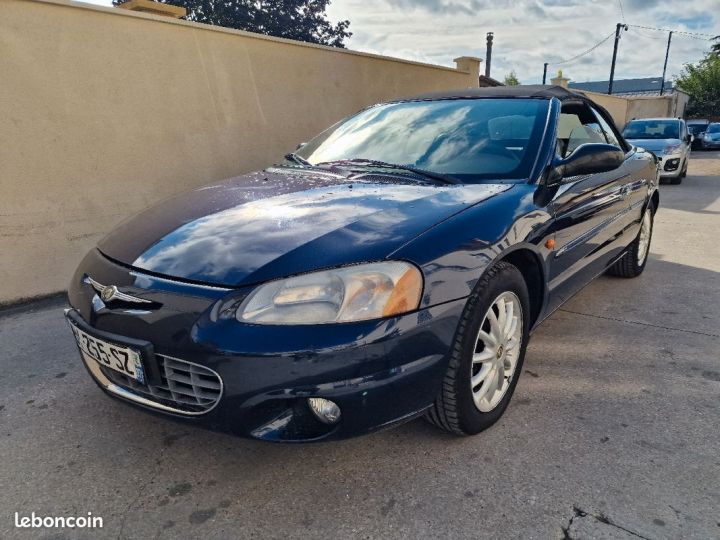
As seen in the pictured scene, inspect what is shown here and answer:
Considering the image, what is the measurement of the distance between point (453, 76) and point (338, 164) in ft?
25.1

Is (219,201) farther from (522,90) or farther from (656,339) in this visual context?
(656,339)

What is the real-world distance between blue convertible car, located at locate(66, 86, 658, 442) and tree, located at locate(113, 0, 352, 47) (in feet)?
75.5

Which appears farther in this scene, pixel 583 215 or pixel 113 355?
pixel 583 215

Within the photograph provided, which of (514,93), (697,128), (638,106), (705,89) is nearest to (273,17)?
(638,106)

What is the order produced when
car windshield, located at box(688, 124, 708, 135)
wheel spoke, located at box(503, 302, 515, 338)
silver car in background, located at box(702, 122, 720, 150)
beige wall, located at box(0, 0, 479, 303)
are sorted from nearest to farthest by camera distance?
wheel spoke, located at box(503, 302, 515, 338) → beige wall, located at box(0, 0, 479, 303) → silver car in background, located at box(702, 122, 720, 150) → car windshield, located at box(688, 124, 708, 135)

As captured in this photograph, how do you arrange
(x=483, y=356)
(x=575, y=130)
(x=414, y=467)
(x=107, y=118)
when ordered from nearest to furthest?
1. (x=414, y=467)
2. (x=483, y=356)
3. (x=575, y=130)
4. (x=107, y=118)

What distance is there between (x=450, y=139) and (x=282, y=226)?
3.84 ft

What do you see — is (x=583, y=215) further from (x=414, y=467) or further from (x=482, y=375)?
(x=414, y=467)

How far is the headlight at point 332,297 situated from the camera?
158 cm

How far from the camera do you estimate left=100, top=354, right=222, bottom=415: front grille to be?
162cm

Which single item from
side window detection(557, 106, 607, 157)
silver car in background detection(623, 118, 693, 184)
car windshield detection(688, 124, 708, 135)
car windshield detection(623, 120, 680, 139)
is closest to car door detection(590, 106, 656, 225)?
side window detection(557, 106, 607, 157)

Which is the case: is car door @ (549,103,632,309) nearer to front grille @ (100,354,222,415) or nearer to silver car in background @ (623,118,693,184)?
front grille @ (100,354,222,415)

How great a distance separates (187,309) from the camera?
64.2 inches

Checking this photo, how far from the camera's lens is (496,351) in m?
2.11
